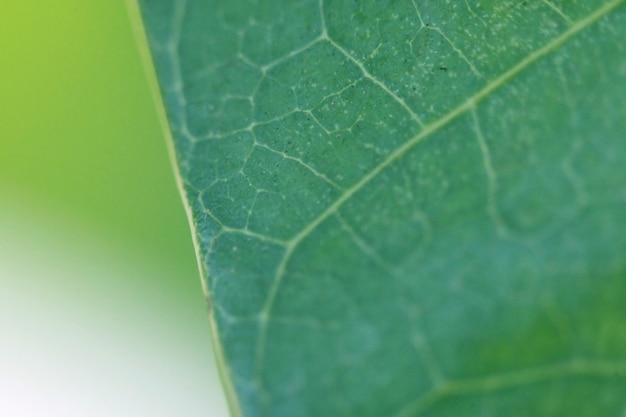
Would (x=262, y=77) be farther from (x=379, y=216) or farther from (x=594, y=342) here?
(x=594, y=342)

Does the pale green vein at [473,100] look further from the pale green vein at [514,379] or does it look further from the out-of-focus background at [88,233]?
the out-of-focus background at [88,233]

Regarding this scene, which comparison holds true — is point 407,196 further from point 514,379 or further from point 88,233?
point 88,233

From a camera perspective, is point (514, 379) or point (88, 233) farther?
point (88, 233)

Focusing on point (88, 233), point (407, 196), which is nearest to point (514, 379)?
point (407, 196)

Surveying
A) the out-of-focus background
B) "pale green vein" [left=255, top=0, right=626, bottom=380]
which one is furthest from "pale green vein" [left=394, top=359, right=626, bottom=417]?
the out-of-focus background

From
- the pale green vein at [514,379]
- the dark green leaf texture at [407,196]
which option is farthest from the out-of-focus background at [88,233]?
the pale green vein at [514,379]

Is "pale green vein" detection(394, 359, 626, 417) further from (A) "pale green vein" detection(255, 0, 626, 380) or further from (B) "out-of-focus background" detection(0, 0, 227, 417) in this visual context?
(B) "out-of-focus background" detection(0, 0, 227, 417)
